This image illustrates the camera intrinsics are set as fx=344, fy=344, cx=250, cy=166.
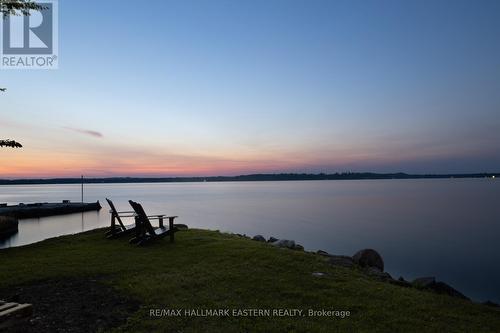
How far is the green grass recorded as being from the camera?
18.5ft

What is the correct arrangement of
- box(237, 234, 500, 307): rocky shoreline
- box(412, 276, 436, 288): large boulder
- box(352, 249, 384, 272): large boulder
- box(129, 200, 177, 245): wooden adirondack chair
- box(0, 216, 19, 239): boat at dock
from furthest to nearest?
1. box(0, 216, 19, 239): boat at dock
2. box(352, 249, 384, 272): large boulder
3. box(129, 200, 177, 245): wooden adirondack chair
4. box(412, 276, 436, 288): large boulder
5. box(237, 234, 500, 307): rocky shoreline

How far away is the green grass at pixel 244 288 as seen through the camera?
5633 mm

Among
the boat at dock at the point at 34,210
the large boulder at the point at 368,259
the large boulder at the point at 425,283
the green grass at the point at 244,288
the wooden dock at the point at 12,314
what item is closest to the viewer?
the wooden dock at the point at 12,314

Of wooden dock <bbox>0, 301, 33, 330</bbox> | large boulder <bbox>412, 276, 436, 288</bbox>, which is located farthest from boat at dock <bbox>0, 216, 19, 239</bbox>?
large boulder <bbox>412, 276, 436, 288</bbox>

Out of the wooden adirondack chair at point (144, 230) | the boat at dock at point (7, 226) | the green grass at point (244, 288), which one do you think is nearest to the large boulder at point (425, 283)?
the green grass at point (244, 288)

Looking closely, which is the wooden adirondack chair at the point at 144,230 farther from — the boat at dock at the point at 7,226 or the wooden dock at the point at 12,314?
the boat at dock at the point at 7,226

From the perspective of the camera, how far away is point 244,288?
7.39 m

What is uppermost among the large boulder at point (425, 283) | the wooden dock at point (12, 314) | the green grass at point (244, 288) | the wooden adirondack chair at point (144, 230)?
the wooden dock at point (12, 314)
